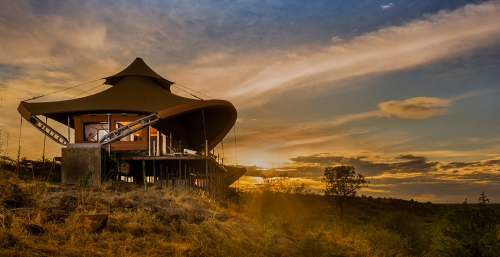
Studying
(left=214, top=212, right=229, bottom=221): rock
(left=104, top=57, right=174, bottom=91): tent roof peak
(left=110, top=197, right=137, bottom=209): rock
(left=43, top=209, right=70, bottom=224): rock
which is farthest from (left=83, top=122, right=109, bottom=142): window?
(left=43, top=209, right=70, bottom=224): rock

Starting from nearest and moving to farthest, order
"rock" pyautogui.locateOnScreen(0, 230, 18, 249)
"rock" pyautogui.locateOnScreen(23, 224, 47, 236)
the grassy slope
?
"rock" pyautogui.locateOnScreen(0, 230, 18, 249) → the grassy slope → "rock" pyautogui.locateOnScreen(23, 224, 47, 236)

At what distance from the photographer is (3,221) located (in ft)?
37.6

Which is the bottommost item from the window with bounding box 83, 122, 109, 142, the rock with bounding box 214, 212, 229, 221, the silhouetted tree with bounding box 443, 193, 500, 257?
the silhouetted tree with bounding box 443, 193, 500, 257

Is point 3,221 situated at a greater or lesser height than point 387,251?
greater

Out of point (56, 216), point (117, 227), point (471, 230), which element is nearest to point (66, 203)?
point (56, 216)

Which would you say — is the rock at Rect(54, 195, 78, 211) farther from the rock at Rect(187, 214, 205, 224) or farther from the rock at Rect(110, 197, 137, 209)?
the rock at Rect(187, 214, 205, 224)

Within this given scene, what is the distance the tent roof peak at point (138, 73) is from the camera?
35034 millimetres

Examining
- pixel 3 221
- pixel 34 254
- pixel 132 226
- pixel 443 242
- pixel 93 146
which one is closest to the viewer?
pixel 34 254

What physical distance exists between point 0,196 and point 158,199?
235 inches

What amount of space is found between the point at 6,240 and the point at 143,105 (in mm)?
21028

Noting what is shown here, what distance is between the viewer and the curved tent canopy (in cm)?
2975

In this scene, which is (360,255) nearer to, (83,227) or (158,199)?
(158,199)

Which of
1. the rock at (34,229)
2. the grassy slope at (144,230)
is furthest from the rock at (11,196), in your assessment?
the rock at (34,229)

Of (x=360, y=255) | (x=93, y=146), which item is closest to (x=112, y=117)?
(x=93, y=146)
